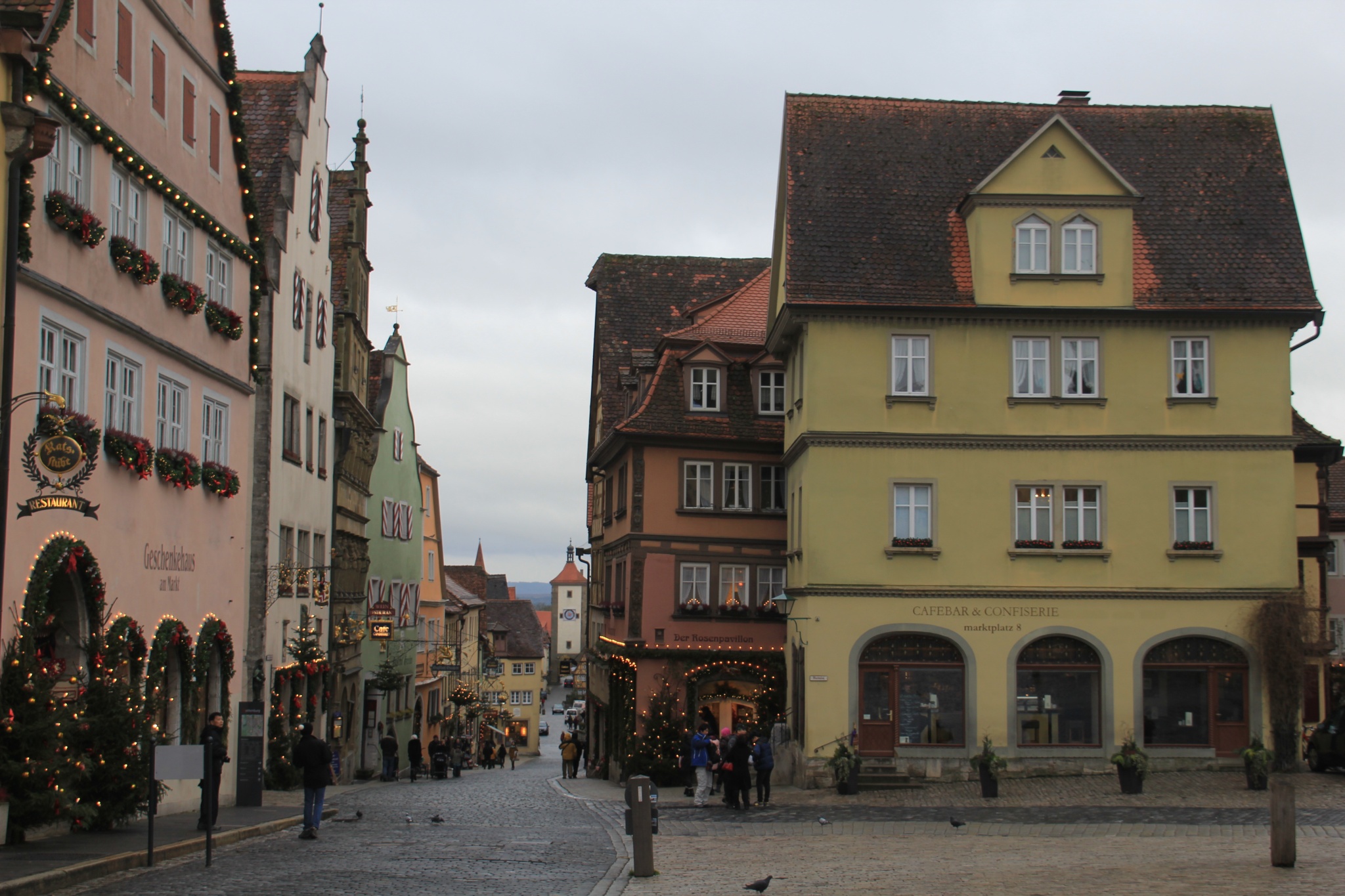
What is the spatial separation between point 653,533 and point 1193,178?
50.6 feet

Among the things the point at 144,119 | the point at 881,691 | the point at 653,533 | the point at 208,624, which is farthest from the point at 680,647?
the point at 144,119

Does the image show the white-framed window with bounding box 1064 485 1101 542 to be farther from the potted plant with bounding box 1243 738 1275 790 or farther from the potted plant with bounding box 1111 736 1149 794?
the potted plant with bounding box 1243 738 1275 790

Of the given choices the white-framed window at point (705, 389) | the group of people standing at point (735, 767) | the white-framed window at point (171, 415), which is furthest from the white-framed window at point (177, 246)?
the white-framed window at point (705, 389)

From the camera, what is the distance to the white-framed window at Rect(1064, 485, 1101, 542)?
106 ft

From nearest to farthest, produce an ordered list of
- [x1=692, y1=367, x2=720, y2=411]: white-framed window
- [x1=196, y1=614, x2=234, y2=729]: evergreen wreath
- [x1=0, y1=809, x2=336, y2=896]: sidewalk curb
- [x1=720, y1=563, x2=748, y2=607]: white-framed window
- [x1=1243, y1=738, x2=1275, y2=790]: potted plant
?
[x1=0, y1=809, x2=336, y2=896]: sidewalk curb → [x1=196, y1=614, x2=234, y2=729]: evergreen wreath → [x1=1243, y1=738, x2=1275, y2=790]: potted plant → [x1=720, y1=563, x2=748, y2=607]: white-framed window → [x1=692, y1=367, x2=720, y2=411]: white-framed window

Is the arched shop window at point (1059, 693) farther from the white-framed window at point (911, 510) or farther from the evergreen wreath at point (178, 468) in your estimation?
the evergreen wreath at point (178, 468)

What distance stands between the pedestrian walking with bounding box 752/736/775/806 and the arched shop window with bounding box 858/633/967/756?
366 cm

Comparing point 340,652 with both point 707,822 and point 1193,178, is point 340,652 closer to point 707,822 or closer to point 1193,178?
point 707,822

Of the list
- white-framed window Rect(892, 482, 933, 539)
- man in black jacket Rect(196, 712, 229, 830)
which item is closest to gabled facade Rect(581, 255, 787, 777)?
white-framed window Rect(892, 482, 933, 539)

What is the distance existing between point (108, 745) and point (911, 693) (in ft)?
59.2

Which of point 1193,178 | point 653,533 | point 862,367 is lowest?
point 653,533

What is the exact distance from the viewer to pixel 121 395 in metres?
20.9

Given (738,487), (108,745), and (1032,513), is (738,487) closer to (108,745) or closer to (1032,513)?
(1032,513)

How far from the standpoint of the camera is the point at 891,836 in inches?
880
